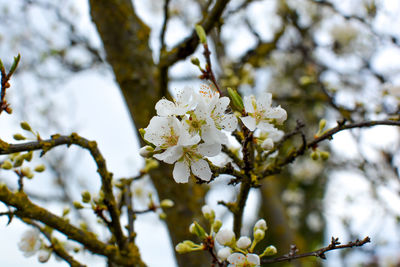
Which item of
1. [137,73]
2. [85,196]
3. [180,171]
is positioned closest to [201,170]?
[180,171]

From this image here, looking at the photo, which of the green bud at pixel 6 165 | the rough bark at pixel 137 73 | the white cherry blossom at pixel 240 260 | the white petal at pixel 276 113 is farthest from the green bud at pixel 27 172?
the white petal at pixel 276 113

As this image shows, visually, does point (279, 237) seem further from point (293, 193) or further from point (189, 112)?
point (293, 193)

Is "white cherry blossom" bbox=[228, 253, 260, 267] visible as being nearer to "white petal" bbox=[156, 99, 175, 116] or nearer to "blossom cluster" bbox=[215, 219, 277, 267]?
"blossom cluster" bbox=[215, 219, 277, 267]

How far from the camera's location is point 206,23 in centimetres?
167

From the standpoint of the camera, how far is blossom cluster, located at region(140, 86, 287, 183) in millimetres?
912

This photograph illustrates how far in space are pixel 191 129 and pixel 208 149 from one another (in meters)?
0.08

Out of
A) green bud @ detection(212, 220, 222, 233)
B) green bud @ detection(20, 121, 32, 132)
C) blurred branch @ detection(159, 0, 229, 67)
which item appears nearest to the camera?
green bud @ detection(212, 220, 222, 233)

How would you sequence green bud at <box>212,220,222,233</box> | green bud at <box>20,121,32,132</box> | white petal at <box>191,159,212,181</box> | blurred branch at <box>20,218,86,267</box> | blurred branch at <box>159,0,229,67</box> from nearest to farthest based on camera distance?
1. white petal at <box>191,159,212,181</box>
2. green bud at <box>212,220,222,233</box>
3. green bud at <box>20,121,32,132</box>
4. blurred branch at <box>20,218,86,267</box>
5. blurred branch at <box>159,0,229,67</box>

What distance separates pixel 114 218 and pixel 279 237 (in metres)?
3.06

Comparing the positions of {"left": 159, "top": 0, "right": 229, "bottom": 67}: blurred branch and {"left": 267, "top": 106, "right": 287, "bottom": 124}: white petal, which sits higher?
{"left": 159, "top": 0, "right": 229, "bottom": 67}: blurred branch

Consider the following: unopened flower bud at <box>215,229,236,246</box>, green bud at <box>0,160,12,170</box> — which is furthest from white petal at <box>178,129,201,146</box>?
green bud at <box>0,160,12,170</box>

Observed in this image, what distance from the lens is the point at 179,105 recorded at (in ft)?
3.15

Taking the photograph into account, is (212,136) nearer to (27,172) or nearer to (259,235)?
(259,235)

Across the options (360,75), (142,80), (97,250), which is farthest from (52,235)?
(360,75)
